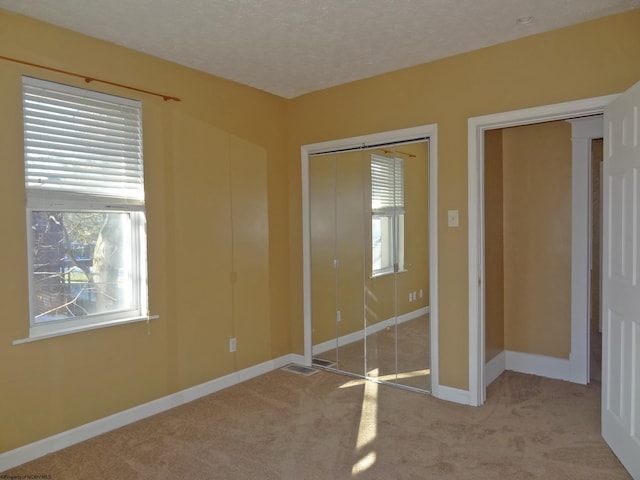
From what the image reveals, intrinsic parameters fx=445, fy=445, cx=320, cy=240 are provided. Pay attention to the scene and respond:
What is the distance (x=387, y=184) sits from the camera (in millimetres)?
3768

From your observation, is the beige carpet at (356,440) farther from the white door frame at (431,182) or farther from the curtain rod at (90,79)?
the curtain rod at (90,79)

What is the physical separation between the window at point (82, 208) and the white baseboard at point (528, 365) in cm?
289

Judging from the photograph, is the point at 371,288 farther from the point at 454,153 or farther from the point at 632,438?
the point at 632,438

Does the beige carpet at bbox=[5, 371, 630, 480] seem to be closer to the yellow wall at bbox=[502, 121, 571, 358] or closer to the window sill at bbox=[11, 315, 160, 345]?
the yellow wall at bbox=[502, 121, 571, 358]

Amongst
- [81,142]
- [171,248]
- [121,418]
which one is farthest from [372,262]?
[81,142]

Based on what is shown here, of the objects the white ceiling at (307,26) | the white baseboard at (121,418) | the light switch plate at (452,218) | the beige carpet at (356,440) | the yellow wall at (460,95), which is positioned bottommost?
the beige carpet at (356,440)

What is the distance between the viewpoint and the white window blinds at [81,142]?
264 centimetres

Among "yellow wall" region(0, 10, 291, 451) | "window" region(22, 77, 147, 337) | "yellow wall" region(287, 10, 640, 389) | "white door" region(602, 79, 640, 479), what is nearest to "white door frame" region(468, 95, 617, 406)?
"yellow wall" region(287, 10, 640, 389)

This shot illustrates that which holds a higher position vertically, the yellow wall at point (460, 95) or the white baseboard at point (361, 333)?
the yellow wall at point (460, 95)

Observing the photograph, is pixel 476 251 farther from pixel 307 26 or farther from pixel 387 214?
pixel 307 26

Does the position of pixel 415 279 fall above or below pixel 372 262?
below

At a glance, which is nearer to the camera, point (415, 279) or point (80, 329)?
point (80, 329)

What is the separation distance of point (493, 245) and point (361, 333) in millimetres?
1396

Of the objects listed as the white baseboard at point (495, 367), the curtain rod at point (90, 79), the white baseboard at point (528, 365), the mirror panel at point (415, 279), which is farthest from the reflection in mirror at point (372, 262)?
the curtain rod at point (90, 79)
